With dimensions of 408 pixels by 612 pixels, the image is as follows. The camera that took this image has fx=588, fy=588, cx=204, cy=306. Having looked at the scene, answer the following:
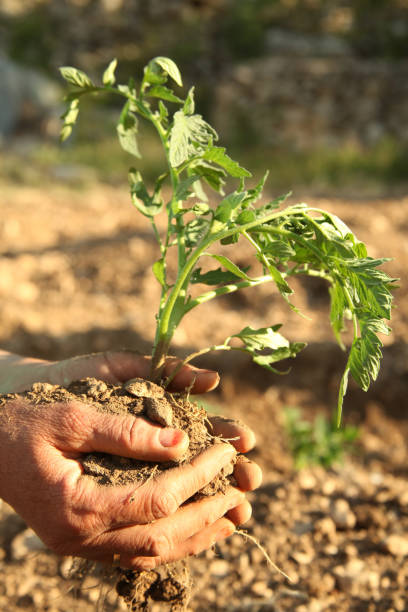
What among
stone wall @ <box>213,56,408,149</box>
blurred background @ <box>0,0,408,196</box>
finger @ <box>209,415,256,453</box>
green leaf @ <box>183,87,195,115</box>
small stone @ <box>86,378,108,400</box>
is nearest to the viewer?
green leaf @ <box>183,87,195,115</box>

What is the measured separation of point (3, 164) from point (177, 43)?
629 centimetres

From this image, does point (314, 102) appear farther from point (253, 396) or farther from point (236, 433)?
point (236, 433)

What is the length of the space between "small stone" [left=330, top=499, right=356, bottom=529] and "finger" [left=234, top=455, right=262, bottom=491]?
801 millimetres

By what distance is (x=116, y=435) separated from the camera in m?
1.32

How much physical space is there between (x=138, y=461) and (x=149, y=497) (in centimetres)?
11

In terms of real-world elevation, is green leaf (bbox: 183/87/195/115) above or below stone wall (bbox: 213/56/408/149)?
above

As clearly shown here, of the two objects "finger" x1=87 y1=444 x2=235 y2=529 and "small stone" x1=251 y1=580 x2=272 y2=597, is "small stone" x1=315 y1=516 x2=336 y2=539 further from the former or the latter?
→ "finger" x1=87 y1=444 x2=235 y2=529

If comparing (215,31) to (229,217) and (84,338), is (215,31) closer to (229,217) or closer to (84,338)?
(84,338)

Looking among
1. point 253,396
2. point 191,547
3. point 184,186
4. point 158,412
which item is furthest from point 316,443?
point 184,186

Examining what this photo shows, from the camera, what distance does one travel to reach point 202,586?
1.87m

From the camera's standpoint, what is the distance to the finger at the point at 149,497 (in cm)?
129

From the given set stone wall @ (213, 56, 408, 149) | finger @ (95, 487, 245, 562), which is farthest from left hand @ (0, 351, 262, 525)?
stone wall @ (213, 56, 408, 149)

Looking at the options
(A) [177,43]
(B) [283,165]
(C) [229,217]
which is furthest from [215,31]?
(C) [229,217]

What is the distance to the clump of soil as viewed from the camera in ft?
4.45
